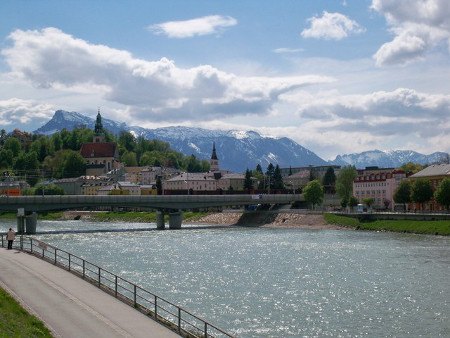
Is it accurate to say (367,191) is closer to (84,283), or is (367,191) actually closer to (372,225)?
(372,225)

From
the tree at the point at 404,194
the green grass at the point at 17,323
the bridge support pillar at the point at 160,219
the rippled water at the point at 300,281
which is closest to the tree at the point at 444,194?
the tree at the point at 404,194

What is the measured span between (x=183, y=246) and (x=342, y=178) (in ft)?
359

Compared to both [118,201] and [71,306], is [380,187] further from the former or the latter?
[71,306]

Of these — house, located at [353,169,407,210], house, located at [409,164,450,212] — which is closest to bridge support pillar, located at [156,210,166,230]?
house, located at [409,164,450,212]

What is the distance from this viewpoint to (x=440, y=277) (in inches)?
2003

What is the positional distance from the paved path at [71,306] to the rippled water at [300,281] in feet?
20.7

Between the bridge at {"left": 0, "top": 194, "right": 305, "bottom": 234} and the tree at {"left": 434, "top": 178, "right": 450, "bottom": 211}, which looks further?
the tree at {"left": 434, "top": 178, "right": 450, "bottom": 211}

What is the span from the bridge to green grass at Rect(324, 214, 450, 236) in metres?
21.5

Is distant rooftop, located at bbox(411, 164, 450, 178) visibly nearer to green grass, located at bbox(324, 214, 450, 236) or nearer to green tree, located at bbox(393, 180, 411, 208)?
green tree, located at bbox(393, 180, 411, 208)

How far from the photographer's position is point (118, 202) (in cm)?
11881

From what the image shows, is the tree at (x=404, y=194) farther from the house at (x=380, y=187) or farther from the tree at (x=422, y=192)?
the house at (x=380, y=187)

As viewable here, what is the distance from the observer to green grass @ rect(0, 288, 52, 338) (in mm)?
23664

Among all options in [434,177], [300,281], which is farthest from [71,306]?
[434,177]

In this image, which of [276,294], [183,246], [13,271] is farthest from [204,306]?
[183,246]
